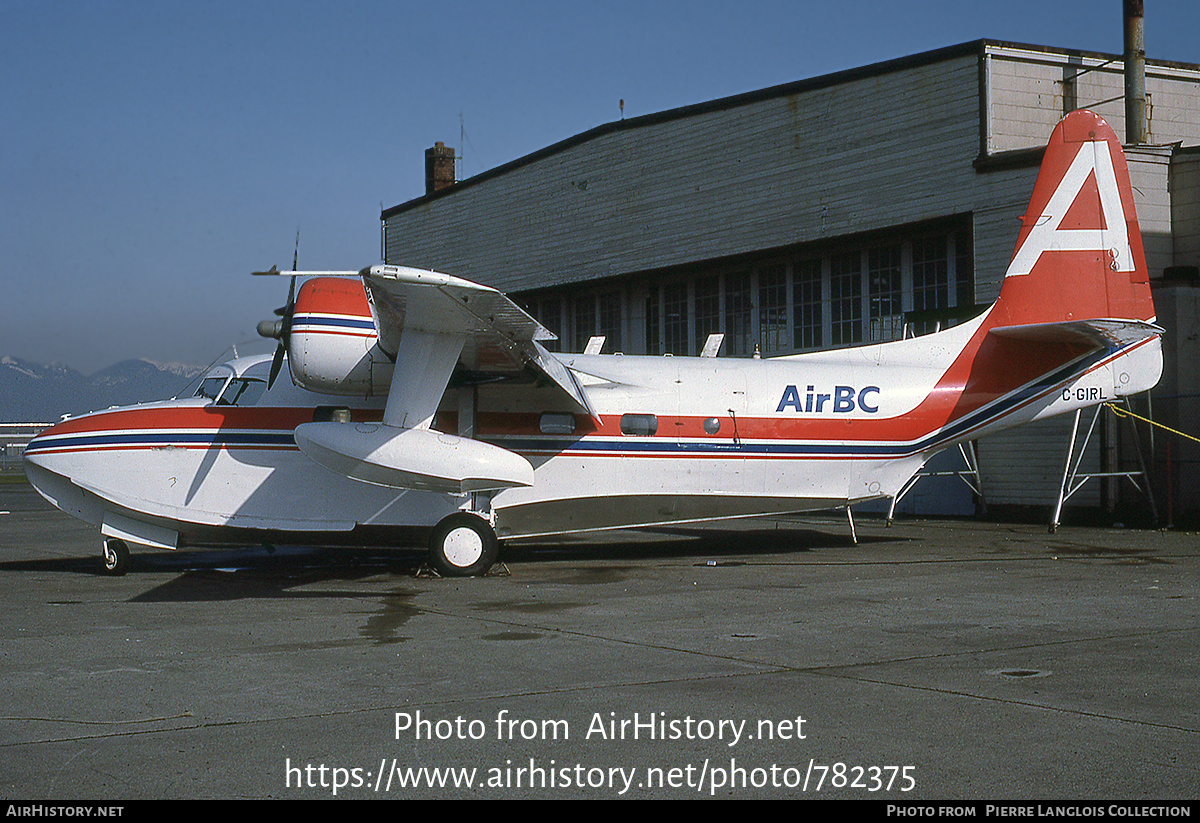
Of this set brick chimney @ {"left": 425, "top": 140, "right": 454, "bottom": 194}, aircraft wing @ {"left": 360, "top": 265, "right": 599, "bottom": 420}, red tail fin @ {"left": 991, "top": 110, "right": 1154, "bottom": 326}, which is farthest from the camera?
brick chimney @ {"left": 425, "top": 140, "right": 454, "bottom": 194}

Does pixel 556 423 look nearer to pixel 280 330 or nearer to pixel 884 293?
pixel 280 330

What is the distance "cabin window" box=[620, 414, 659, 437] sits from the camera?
13023 mm

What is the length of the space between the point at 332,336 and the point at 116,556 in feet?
12.9

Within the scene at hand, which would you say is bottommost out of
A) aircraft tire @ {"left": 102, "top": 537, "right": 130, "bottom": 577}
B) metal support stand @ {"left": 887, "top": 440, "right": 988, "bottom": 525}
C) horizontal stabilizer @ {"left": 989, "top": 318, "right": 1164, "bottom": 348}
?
aircraft tire @ {"left": 102, "top": 537, "right": 130, "bottom": 577}

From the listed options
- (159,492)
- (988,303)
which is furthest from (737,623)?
(988,303)

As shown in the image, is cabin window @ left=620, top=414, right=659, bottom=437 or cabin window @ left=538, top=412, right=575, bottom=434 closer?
cabin window @ left=538, top=412, right=575, bottom=434

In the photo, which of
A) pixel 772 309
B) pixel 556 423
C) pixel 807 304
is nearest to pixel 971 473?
pixel 807 304

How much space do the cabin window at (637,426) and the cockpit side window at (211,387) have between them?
494 centimetres

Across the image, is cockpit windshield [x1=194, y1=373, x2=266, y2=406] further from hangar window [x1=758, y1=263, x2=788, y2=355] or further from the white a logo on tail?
hangar window [x1=758, y1=263, x2=788, y2=355]

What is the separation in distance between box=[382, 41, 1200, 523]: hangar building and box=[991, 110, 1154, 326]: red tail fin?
166 inches

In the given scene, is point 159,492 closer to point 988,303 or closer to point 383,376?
A: point 383,376

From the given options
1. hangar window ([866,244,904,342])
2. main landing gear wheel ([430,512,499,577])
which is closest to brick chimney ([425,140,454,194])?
hangar window ([866,244,904,342])

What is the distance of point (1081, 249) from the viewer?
46.2 feet

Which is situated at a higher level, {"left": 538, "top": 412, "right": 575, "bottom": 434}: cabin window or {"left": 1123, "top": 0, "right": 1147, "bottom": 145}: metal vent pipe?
{"left": 1123, "top": 0, "right": 1147, "bottom": 145}: metal vent pipe
